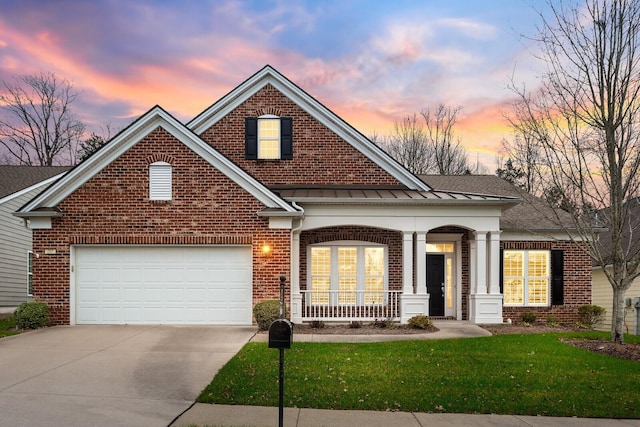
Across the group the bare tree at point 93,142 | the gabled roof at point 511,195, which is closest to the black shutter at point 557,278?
the gabled roof at point 511,195

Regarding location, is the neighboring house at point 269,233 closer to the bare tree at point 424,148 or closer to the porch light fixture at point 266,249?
the porch light fixture at point 266,249

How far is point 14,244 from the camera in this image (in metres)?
18.7

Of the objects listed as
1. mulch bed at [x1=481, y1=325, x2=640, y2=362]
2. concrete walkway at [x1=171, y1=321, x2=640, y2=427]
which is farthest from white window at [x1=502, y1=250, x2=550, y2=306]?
concrete walkway at [x1=171, y1=321, x2=640, y2=427]

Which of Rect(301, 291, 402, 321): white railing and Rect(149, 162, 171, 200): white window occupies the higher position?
Rect(149, 162, 171, 200): white window

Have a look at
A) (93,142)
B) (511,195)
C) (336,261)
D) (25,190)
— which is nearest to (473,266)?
(336,261)

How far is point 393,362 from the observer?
29.6ft

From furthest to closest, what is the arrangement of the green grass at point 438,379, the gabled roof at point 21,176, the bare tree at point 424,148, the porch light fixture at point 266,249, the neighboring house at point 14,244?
the bare tree at point 424,148 < the gabled roof at point 21,176 < the neighboring house at point 14,244 < the porch light fixture at point 266,249 < the green grass at point 438,379

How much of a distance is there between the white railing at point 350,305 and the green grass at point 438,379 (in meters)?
3.64

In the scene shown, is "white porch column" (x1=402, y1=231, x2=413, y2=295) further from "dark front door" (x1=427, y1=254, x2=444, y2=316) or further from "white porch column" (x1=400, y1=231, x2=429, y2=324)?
"dark front door" (x1=427, y1=254, x2=444, y2=316)

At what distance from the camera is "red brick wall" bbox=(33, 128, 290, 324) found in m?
13.0

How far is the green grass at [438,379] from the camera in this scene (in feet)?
22.4

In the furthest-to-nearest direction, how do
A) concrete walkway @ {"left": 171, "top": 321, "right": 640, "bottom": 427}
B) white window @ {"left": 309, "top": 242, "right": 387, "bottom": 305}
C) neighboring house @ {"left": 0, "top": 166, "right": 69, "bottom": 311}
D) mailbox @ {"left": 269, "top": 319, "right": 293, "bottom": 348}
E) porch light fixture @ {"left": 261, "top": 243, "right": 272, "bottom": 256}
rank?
neighboring house @ {"left": 0, "top": 166, "right": 69, "bottom": 311} → white window @ {"left": 309, "top": 242, "right": 387, "bottom": 305} → porch light fixture @ {"left": 261, "top": 243, "right": 272, "bottom": 256} → concrete walkway @ {"left": 171, "top": 321, "right": 640, "bottom": 427} → mailbox @ {"left": 269, "top": 319, "right": 293, "bottom": 348}

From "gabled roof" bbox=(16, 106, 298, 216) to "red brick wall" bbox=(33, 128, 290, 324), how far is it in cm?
16

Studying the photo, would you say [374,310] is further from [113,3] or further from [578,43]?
[113,3]
